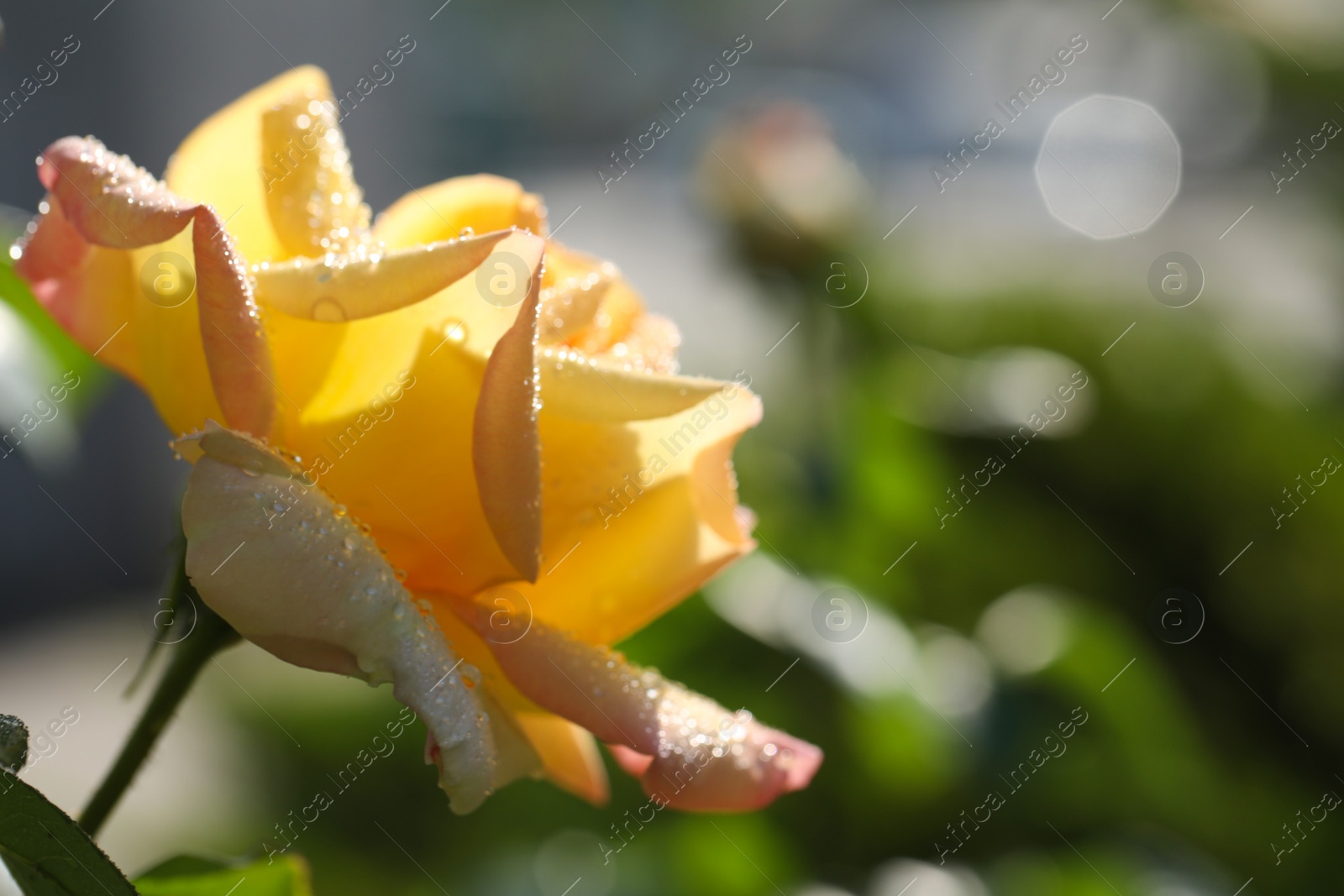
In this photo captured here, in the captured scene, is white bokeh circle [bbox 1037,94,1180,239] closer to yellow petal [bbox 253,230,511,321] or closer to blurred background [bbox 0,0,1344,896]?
blurred background [bbox 0,0,1344,896]

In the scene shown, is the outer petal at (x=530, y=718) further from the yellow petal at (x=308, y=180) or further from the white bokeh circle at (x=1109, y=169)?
the white bokeh circle at (x=1109, y=169)

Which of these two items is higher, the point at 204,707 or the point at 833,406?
the point at 833,406

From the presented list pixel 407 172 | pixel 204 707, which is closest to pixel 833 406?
pixel 204 707

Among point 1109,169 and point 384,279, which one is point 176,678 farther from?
point 1109,169

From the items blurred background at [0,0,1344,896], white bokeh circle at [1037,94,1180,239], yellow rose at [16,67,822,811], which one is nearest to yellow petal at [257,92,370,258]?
yellow rose at [16,67,822,811]

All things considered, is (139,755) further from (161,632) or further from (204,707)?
(204,707)

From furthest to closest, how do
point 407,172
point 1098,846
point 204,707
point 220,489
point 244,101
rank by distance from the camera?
point 407,172 → point 204,707 → point 1098,846 → point 244,101 → point 220,489

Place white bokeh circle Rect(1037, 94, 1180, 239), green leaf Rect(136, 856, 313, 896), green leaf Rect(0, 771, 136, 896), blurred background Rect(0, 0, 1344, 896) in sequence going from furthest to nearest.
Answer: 1. white bokeh circle Rect(1037, 94, 1180, 239)
2. blurred background Rect(0, 0, 1344, 896)
3. green leaf Rect(136, 856, 313, 896)
4. green leaf Rect(0, 771, 136, 896)
